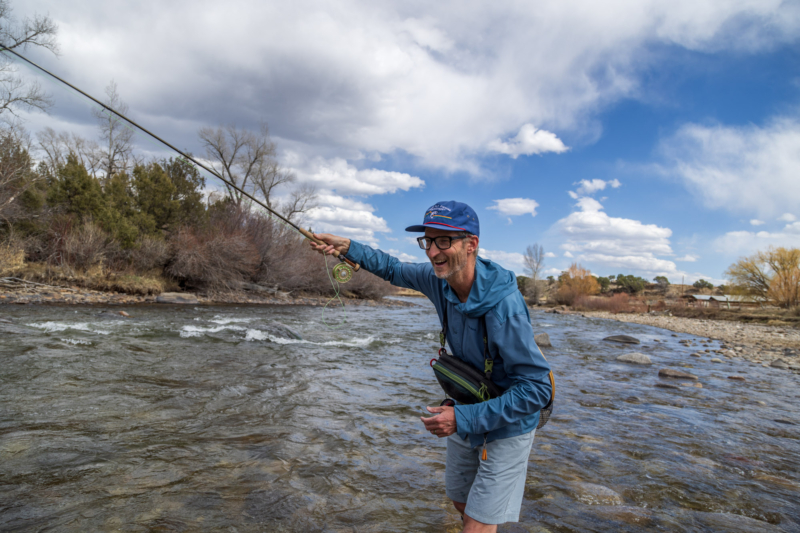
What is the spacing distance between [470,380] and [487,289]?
505 mm

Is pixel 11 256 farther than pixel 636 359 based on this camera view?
Yes

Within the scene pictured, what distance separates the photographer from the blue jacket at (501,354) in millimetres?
2008

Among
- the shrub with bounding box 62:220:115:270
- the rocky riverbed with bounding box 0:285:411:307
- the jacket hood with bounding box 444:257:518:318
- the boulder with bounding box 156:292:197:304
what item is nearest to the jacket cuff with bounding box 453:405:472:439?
the jacket hood with bounding box 444:257:518:318

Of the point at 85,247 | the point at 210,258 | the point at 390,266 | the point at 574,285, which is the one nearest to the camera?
the point at 390,266

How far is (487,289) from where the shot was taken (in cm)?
214

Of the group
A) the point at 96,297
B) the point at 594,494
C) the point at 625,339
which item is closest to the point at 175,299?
the point at 96,297

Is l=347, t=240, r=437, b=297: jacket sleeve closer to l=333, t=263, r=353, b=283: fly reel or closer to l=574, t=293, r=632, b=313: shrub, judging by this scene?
l=333, t=263, r=353, b=283: fly reel

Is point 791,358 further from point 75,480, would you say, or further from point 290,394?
point 75,480

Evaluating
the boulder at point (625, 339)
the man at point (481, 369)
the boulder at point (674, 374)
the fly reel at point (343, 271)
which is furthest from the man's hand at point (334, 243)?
the boulder at point (625, 339)

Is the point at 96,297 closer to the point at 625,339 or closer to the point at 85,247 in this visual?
the point at 85,247

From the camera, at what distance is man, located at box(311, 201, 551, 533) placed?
2027 mm

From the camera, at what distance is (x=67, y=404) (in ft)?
17.1

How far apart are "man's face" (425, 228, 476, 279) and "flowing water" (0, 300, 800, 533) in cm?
209

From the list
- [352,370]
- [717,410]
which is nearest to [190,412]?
[352,370]
